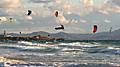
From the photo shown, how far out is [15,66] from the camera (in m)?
27.4

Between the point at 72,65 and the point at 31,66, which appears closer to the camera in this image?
the point at 31,66

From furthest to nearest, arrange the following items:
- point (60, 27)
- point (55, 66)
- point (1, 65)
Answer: point (55, 66) → point (1, 65) → point (60, 27)

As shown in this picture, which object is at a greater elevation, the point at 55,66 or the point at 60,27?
the point at 60,27

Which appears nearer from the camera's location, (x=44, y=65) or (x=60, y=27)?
(x=60, y=27)

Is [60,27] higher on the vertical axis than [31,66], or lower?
higher

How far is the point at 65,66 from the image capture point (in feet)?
95.7

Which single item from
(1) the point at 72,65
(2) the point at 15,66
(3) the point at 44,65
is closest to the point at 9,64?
(2) the point at 15,66

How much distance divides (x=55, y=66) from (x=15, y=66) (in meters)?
2.92

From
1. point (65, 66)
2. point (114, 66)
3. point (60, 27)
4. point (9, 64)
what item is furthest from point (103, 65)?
point (60, 27)

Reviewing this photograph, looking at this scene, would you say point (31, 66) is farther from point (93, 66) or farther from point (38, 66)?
point (93, 66)

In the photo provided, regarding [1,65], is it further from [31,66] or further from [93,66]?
[93,66]

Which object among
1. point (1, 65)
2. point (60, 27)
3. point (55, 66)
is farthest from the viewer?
point (55, 66)

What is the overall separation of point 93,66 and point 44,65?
11.7 ft

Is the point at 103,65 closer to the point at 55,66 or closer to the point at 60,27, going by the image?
the point at 55,66
